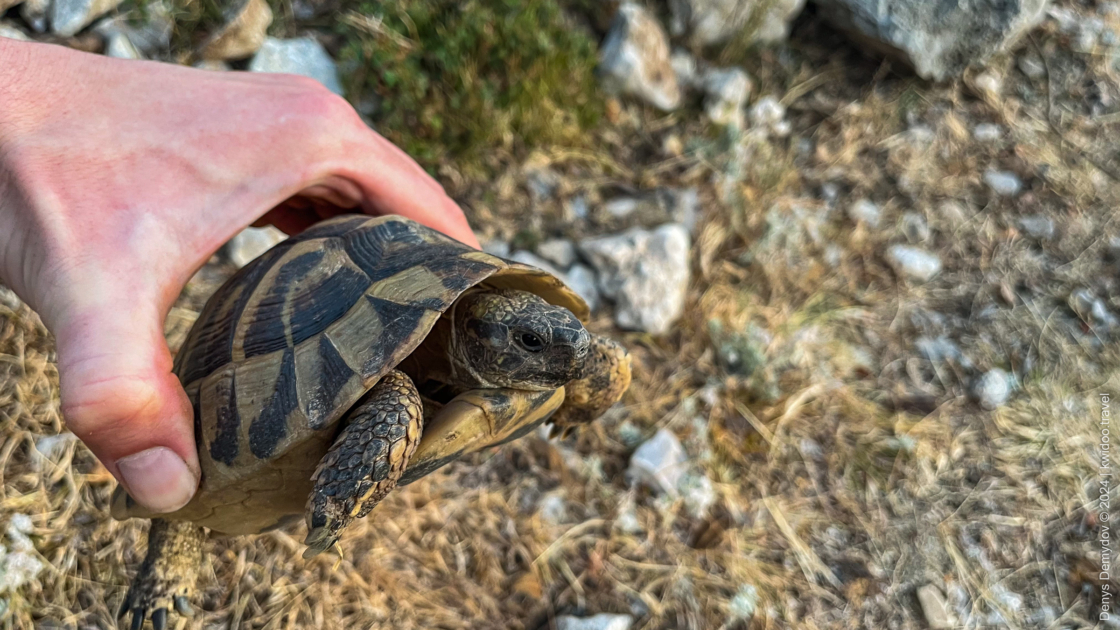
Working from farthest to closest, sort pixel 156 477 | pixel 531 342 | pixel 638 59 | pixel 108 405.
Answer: pixel 638 59, pixel 531 342, pixel 156 477, pixel 108 405

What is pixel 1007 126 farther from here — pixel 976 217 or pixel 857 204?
pixel 857 204

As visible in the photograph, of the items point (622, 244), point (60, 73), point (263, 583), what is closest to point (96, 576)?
point (263, 583)

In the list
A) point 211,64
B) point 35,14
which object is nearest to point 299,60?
point 211,64

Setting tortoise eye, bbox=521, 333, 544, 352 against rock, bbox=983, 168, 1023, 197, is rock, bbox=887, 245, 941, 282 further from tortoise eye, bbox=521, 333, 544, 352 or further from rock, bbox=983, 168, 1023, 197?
tortoise eye, bbox=521, 333, 544, 352

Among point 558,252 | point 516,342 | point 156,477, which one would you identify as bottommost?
point 558,252

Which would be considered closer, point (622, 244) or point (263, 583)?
point (263, 583)

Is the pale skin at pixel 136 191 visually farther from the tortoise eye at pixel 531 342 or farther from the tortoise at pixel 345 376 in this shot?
the tortoise eye at pixel 531 342

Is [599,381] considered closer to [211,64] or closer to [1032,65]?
[211,64]

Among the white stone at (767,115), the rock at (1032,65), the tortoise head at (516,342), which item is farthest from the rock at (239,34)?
the rock at (1032,65)
